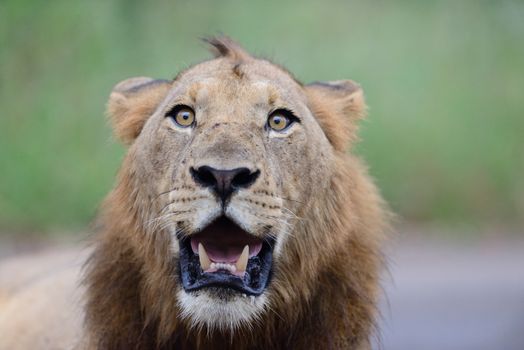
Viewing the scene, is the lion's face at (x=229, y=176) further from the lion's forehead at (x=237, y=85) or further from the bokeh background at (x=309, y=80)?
the bokeh background at (x=309, y=80)

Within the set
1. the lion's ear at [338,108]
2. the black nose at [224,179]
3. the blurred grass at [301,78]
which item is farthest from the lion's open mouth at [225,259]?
the blurred grass at [301,78]

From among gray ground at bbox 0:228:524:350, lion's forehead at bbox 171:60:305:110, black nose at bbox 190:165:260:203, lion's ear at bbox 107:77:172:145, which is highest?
lion's forehead at bbox 171:60:305:110

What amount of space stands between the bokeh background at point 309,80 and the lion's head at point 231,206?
5.95m

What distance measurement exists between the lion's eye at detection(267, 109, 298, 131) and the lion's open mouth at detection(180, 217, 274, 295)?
1.69 ft

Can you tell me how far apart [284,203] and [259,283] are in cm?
33

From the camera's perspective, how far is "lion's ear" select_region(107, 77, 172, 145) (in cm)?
497

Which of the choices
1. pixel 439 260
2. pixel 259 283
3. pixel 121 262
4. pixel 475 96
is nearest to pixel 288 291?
pixel 259 283

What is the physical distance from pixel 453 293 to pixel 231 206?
629 cm

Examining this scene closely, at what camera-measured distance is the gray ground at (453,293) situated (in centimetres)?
894

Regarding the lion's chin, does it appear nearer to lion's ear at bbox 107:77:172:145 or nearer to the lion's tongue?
the lion's tongue

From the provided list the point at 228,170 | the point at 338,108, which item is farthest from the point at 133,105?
the point at 228,170

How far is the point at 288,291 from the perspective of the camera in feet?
14.9

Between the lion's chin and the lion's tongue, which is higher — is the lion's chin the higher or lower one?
the lower one

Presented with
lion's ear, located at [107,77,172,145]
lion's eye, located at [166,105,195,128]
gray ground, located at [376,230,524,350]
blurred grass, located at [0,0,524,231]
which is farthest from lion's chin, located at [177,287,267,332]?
blurred grass, located at [0,0,524,231]
